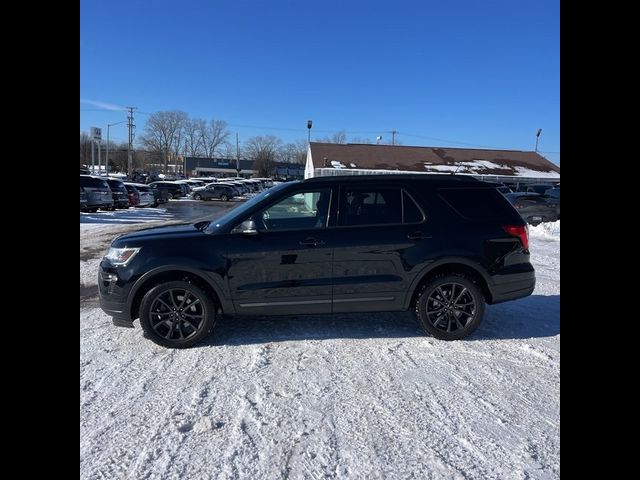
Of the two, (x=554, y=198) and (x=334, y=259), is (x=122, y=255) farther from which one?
(x=554, y=198)

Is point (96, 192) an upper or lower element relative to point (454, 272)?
upper

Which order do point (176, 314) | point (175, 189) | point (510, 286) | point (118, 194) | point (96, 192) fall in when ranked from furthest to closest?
point (175, 189) < point (118, 194) < point (96, 192) < point (510, 286) < point (176, 314)

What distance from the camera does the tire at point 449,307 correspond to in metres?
4.61

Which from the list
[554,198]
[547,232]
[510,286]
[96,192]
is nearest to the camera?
[510,286]

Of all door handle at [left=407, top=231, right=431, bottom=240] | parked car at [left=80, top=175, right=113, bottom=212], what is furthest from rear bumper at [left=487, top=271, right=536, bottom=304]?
parked car at [left=80, top=175, right=113, bottom=212]

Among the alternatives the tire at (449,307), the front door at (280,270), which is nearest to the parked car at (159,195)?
→ the front door at (280,270)

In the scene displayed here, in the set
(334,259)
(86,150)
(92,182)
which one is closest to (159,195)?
(92,182)

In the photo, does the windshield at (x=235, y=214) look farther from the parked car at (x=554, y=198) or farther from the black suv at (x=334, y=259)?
the parked car at (x=554, y=198)

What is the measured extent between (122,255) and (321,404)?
8.53ft

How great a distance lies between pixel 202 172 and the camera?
353 ft

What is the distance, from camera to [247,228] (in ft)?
14.6

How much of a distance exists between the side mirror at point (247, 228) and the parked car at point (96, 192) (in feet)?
64.8

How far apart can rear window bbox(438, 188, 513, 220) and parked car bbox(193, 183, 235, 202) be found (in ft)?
119
